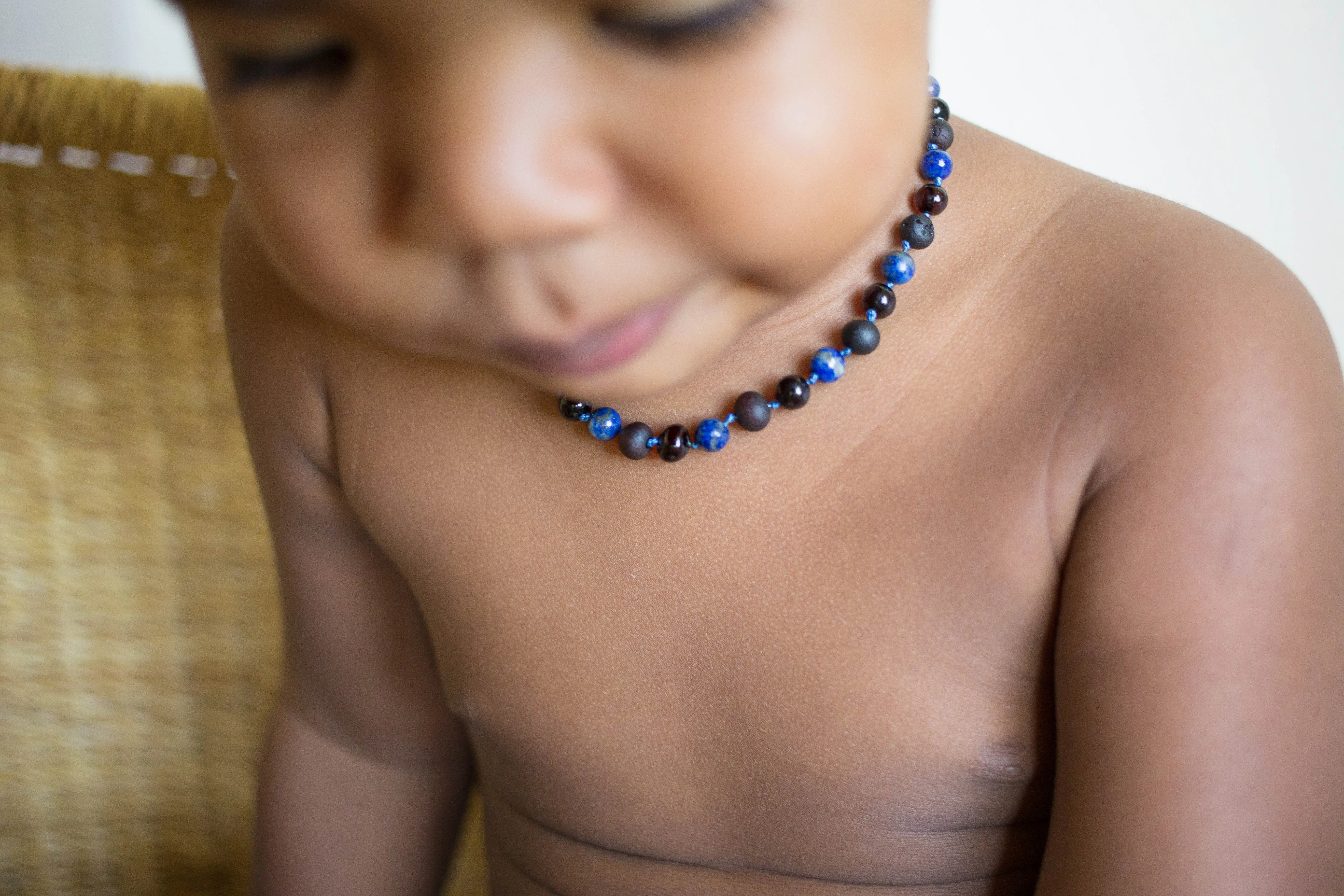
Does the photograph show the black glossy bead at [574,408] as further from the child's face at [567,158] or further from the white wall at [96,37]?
the white wall at [96,37]

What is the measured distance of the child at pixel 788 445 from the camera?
26 cm

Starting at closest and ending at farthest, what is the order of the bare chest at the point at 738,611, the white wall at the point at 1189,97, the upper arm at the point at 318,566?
A: the bare chest at the point at 738,611 < the upper arm at the point at 318,566 < the white wall at the point at 1189,97

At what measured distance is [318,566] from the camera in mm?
530

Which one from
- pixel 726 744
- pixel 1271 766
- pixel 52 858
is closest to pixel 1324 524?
pixel 1271 766

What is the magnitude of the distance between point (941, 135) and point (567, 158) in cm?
20

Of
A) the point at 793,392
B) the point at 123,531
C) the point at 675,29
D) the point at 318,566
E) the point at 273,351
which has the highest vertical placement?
the point at 675,29

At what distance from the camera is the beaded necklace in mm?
386

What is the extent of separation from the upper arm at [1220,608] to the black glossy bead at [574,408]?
182 mm

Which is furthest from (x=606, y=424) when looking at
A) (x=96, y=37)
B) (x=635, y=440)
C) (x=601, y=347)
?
(x=96, y=37)

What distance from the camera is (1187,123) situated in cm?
→ 71

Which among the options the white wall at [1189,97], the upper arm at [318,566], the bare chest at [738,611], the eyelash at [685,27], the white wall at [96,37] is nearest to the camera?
the eyelash at [685,27]

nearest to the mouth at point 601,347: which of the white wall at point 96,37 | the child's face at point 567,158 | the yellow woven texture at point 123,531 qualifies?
the child's face at point 567,158

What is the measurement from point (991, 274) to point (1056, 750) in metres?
0.17

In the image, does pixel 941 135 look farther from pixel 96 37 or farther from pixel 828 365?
pixel 96 37
